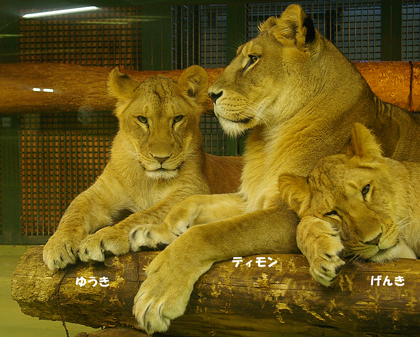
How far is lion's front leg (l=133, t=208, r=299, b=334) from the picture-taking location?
1721 mm

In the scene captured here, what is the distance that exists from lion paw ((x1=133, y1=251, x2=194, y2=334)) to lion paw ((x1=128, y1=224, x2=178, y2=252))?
0.95 ft

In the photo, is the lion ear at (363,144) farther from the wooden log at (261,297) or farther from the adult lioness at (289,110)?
the wooden log at (261,297)

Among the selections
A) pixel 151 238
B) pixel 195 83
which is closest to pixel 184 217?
pixel 151 238

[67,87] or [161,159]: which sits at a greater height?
[67,87]

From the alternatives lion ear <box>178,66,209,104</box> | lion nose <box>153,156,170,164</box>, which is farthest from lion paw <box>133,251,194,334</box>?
lion ear <box>178,66,209,104</box>

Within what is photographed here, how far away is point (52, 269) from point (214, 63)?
143 centimetres

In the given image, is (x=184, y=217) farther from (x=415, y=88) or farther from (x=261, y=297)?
(x=415, y=88)

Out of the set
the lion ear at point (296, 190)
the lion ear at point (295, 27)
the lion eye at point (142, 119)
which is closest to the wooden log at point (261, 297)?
the lion ear at point (296, 190)

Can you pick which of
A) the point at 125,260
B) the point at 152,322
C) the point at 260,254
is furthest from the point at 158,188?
the point at 152,322

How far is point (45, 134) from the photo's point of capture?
3328 mm

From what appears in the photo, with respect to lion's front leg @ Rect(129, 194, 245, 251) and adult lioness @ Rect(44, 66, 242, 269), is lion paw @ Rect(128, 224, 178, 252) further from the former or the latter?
adult lioness @ Rect(44, 66, 242, 269)

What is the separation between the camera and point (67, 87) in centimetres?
336

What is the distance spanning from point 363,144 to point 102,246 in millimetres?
1070

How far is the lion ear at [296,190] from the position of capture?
192 centimetres
